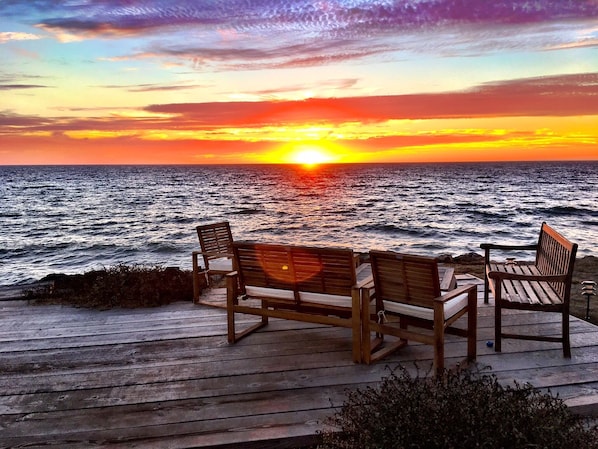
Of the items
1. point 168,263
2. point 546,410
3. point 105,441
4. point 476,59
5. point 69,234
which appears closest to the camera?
point 546,410

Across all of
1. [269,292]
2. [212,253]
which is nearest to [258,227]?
[212,253]

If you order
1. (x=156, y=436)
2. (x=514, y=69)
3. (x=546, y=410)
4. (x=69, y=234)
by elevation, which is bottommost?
(x=69, y=234)

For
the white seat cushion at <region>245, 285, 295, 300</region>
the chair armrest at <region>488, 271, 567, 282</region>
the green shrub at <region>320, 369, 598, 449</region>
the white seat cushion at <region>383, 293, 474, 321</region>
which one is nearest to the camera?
the green shrub at <region>320, 369, 598, 449</region>

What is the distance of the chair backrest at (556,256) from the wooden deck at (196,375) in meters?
0.56

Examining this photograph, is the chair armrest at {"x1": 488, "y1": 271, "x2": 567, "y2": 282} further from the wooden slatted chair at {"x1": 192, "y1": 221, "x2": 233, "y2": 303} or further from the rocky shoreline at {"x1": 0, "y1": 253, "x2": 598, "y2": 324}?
the wooden slatted chair at {"x1": 192, "y1": 221, "x2": 233, "y2": 303}

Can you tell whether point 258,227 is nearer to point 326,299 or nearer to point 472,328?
point 326,299

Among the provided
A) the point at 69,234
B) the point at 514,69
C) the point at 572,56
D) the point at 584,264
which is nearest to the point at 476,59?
the point at 514,69

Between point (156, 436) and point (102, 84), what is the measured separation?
14878 mm

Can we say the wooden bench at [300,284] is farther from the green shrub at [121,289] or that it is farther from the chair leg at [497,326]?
the green shrub at [121,289]

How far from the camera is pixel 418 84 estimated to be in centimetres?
1778

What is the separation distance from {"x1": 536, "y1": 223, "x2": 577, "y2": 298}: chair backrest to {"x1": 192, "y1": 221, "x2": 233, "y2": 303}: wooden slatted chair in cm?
370

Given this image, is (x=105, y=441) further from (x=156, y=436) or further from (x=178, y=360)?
(x=178, y=360)

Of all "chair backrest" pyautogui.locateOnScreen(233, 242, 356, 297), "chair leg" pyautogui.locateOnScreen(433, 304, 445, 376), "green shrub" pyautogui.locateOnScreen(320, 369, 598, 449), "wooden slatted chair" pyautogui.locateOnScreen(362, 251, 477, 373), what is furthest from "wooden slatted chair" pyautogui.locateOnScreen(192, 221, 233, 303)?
"green shrub" pyautogui.locateOnScreen(320, 369, 598, 449)

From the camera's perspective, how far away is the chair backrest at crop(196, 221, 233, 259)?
657 centimetres
